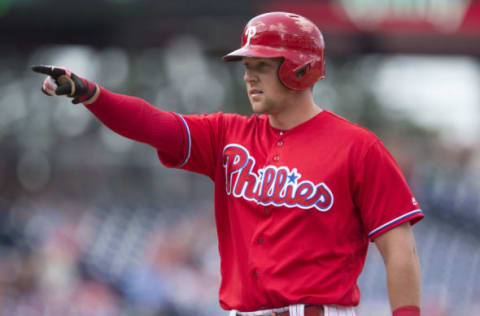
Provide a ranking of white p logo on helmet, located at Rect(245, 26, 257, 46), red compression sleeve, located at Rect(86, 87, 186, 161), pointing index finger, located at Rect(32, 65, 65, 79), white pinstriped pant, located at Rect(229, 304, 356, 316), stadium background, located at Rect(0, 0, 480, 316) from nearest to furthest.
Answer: pointing index finger, located at Rect(32, 65, 65, 79) < white pinstriped pant, located at Rect(229, 304, 356, 316) < red compression sleeve, located at Rect(86, 87, 186, 161) < white p logo on helmet, located at Rect(245, 26, 257, 46) < stadium background, located at Rect(0, 0, 480, 316)

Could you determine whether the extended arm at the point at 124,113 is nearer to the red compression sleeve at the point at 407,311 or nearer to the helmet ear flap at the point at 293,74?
the helmet ear flap at the point at 293,74

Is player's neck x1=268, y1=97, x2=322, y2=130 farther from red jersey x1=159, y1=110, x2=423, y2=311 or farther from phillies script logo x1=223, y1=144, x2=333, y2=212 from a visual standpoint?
phillies script logo x1=223, y1=144, x2=333, y2=212

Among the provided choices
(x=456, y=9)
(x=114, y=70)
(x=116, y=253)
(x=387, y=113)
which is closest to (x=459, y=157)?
(x=456, y=9)

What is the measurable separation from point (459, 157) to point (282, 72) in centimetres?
1071

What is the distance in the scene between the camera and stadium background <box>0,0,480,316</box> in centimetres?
1057

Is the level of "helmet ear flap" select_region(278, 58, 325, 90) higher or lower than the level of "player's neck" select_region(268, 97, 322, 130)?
higher

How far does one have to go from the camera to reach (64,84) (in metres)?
3.00

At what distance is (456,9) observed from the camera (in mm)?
11016

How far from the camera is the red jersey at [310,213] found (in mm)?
3045

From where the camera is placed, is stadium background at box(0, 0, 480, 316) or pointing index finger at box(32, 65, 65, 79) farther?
stadium background at box(0, 0, 480, 316)

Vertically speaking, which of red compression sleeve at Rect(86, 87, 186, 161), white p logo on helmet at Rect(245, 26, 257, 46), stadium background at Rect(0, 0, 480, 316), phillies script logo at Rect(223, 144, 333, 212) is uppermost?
white p logo on helmet at Rect(245, 26, 257, 46)

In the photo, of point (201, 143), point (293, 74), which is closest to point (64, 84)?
point (201, 143)

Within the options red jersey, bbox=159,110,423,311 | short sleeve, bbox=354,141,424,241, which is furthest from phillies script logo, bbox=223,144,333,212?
short sleeve, bbox=354,141,424,241

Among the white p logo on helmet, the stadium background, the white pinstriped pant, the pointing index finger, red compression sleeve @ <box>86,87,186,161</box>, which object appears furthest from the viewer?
the stadium background
